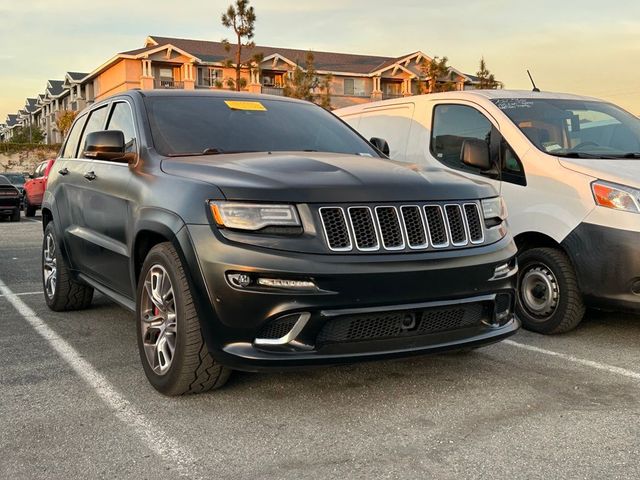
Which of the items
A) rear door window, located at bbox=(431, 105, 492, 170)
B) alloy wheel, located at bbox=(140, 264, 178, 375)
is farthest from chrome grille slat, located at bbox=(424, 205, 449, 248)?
rear door window, located at bbox=(431, 105, 492, 170)

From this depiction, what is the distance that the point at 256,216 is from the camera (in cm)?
335

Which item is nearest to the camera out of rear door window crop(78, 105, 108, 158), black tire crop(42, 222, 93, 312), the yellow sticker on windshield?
the yellow sticker on windshield

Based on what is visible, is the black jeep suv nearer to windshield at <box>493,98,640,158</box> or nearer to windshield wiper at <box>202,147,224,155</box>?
windshield wiper at <box>202,147,224,155</box>

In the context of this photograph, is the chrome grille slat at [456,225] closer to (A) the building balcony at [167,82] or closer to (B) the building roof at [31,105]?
(A) the building balcony at [167,82]

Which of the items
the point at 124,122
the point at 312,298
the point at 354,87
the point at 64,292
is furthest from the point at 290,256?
the point at 354,87

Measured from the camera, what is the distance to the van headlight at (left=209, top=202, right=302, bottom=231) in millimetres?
3340

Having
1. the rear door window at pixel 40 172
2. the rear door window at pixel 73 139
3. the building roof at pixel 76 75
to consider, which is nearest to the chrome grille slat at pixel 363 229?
the rear door window at pixel 73 139

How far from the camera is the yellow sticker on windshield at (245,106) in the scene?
4.88 metres

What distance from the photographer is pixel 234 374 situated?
13.5 feet

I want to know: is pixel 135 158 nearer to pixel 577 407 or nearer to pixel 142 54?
pixel 577 407

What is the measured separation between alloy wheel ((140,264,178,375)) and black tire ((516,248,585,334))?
283cm

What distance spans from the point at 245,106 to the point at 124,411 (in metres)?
2.28

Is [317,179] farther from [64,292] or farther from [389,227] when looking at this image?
[64,292]

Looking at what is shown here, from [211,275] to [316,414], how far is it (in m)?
0.90
